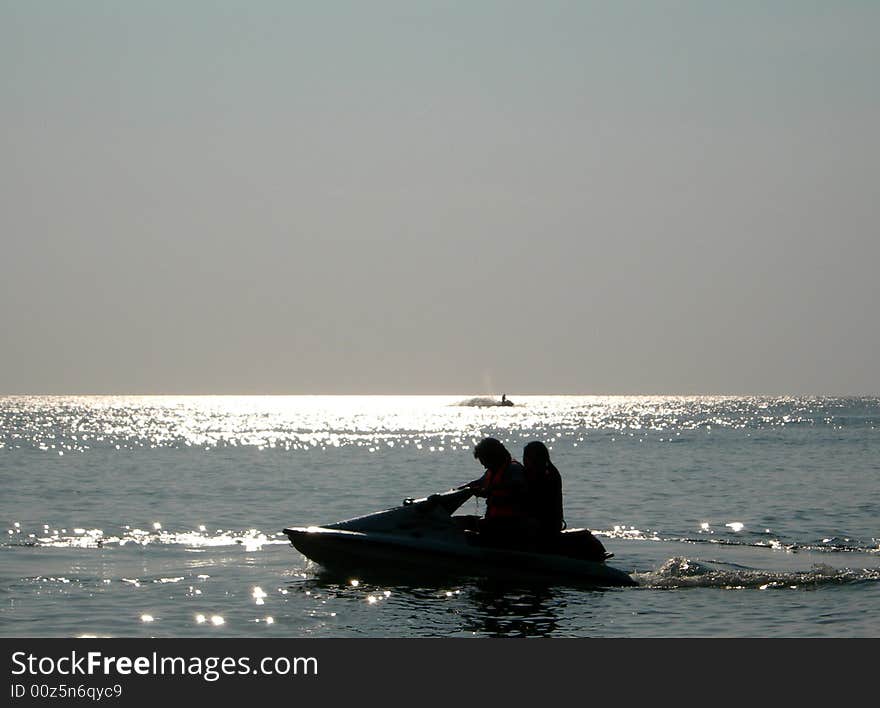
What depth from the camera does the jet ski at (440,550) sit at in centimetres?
1914

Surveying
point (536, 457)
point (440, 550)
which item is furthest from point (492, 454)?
point (440, 550)

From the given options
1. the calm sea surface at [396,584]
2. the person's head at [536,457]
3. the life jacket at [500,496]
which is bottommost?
the calm sea surface at [396,584]

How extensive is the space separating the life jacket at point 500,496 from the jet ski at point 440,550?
54cm

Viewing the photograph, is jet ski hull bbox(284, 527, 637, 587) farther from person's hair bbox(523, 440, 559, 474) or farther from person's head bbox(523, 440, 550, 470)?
person's hair bbox(523, 440, 559, 474)

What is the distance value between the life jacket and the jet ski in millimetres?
543

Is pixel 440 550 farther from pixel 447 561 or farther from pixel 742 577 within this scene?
pixel 742 577

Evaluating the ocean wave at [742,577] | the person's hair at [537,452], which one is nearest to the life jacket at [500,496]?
the person's hair at [537,452]

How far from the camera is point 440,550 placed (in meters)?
19.3

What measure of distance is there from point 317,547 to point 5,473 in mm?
31930

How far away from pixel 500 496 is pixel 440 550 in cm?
129

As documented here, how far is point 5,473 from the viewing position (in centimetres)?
4816

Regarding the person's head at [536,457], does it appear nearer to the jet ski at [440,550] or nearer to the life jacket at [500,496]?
the life jacket at [500,496]

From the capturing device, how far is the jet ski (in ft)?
62.8

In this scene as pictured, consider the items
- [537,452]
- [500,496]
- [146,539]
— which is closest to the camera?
[537,452]
